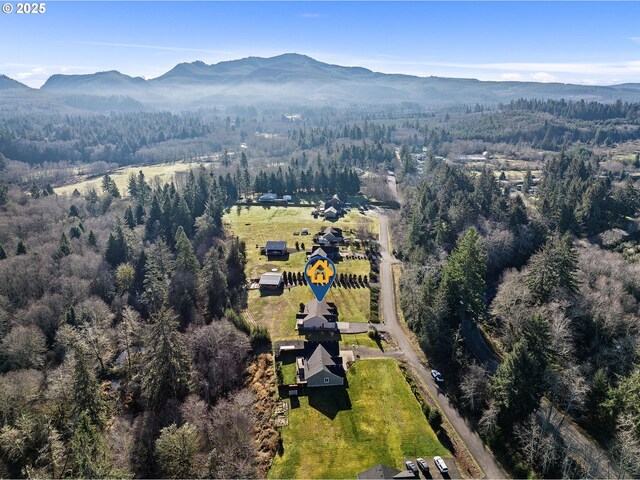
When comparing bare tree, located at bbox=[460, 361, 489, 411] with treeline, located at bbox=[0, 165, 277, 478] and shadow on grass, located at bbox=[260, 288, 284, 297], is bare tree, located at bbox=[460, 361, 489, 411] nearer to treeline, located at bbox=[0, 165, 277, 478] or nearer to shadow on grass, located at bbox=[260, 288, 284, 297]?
treeline, located at bbox=[0, 165, 277, 478]

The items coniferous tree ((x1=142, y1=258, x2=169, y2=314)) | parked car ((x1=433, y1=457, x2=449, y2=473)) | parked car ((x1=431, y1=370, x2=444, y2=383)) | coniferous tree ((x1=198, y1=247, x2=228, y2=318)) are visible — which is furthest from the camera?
coniferous tree ((x1=142, y1=258, x2=169, y2=314))

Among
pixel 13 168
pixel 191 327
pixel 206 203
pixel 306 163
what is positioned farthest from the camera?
pixel 306 163

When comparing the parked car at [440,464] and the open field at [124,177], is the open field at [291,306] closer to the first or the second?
the parked car at [440,464]

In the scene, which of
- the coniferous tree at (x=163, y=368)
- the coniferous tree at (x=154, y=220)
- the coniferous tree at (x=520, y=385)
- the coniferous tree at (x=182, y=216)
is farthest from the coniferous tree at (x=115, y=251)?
the coniferous tree at (x=520, y=385)

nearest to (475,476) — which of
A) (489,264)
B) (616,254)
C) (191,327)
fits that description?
(191,327)

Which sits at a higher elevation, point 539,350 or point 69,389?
point 539,350

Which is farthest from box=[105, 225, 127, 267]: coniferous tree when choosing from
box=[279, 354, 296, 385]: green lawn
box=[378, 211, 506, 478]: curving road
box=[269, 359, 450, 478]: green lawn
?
box=[378, 211, 506, 478]: curving road

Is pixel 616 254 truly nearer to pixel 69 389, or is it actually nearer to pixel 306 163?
pixel 69 389

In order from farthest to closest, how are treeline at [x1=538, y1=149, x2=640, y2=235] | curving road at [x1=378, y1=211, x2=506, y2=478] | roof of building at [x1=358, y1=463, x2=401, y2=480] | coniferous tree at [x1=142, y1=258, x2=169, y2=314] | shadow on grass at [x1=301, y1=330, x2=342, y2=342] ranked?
treeline at [x1=538, y1=149, x2=640, y2=235], coniferous tree at [x1=142, y1=258, x2=169, y2=314], shadow on grass at [x1=301, y1=330, x2=342, y2=342], curving road at [x1=378, y1=211, x2=506, y2=478], roof of building at [x1=358, y1=463, x2=401, y2=480]

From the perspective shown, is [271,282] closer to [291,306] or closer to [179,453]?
[291,306]
